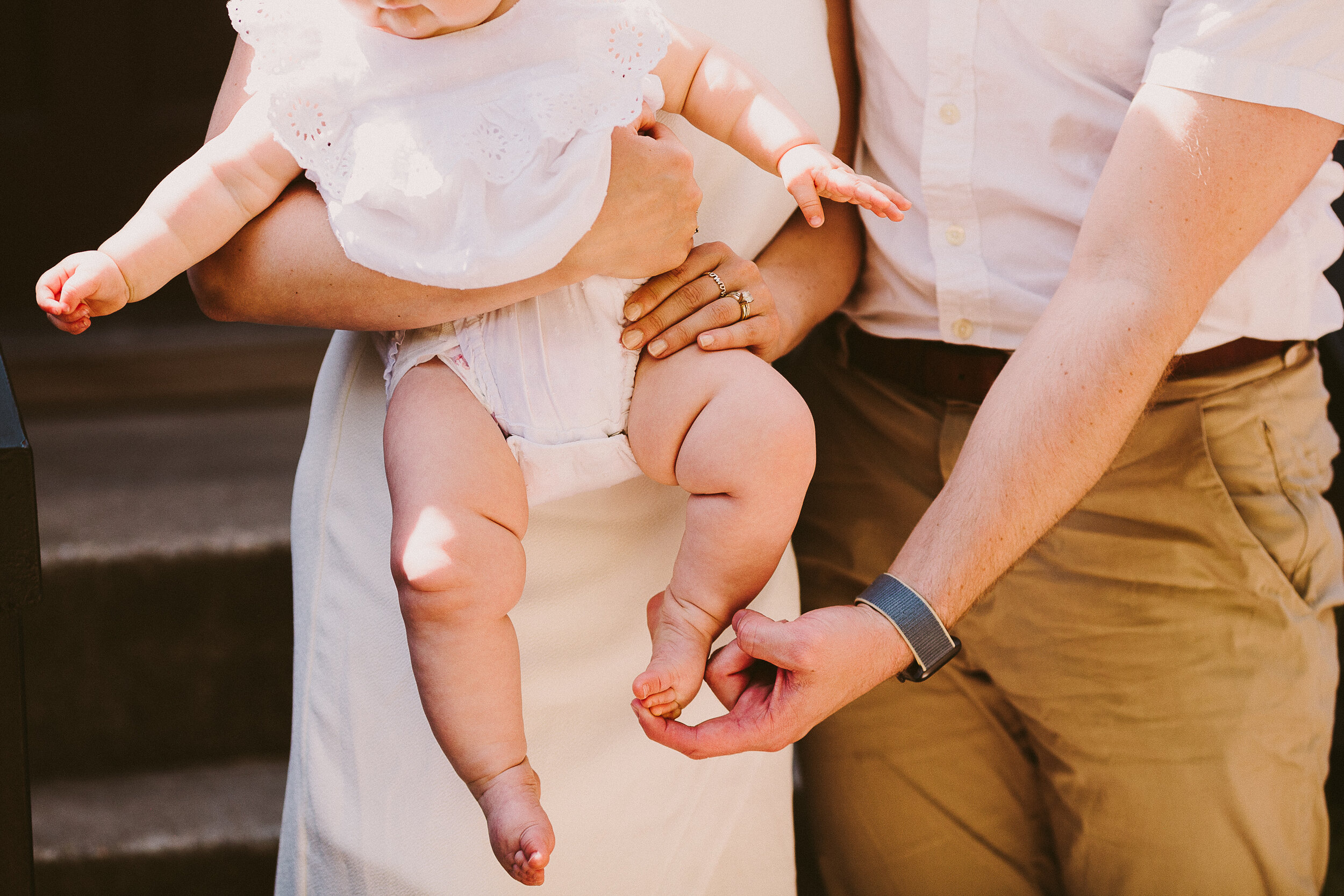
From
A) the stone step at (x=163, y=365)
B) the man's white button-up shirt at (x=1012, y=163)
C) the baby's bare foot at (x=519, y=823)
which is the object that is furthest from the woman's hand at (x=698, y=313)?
the stone step at (x=163, y=365)

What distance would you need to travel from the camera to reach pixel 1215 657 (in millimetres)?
1499

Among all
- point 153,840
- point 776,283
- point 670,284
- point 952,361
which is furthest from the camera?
point 153,840

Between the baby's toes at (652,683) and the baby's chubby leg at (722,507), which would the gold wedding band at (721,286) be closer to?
the baby's chubby leg at (722,507)

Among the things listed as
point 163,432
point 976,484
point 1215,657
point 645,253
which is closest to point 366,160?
point 645,253

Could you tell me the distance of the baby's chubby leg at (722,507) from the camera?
1.08 m

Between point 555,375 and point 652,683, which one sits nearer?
point 652,683

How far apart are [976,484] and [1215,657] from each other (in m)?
0.59

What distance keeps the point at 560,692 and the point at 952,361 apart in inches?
29.4

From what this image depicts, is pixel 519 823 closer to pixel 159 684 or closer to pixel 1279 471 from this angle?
pixel 1279 471

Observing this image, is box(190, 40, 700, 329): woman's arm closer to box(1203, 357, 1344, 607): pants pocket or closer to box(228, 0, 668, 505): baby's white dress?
box(228, 0, 668, 505): baby's white dress

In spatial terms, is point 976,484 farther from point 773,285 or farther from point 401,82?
point 401,82

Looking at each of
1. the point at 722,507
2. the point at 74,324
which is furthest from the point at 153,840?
the point at 722,507

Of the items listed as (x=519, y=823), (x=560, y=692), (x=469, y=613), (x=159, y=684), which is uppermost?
(x=469, y=613)

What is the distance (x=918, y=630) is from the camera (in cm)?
114
